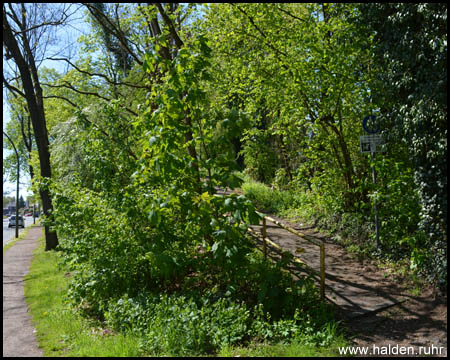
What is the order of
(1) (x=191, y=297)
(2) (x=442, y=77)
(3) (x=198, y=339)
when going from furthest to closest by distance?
(1) (x=191, y=297), (2) (x=442, y=77), (3) (x=198, y=339)

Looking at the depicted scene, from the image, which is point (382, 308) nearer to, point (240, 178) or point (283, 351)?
point (283, 351)

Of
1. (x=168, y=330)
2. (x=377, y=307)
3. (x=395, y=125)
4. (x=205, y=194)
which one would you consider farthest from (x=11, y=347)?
(x=395, y=125)

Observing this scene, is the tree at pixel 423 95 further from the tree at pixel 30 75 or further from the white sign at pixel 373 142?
the tree at pixel 30 75

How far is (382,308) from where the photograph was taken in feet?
21.0

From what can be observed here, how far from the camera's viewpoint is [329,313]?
19.7ft

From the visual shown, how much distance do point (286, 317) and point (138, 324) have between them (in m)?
2.30

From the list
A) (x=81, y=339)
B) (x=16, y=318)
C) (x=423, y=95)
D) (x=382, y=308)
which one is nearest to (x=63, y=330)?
(x=81, y=339)

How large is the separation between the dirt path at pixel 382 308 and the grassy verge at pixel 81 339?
0.76 meters

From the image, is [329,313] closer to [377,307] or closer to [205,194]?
[377,307]

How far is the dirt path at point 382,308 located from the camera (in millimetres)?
5324

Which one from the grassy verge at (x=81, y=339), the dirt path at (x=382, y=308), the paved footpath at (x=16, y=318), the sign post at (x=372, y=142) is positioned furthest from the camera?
the sign post at (x=372, y=142)

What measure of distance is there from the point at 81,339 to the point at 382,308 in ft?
16.0

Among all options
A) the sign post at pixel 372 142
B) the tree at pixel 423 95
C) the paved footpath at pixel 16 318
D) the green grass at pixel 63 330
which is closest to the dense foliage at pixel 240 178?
the tree at pixel 423 95

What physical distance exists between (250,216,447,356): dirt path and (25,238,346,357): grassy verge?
0.76 meters
